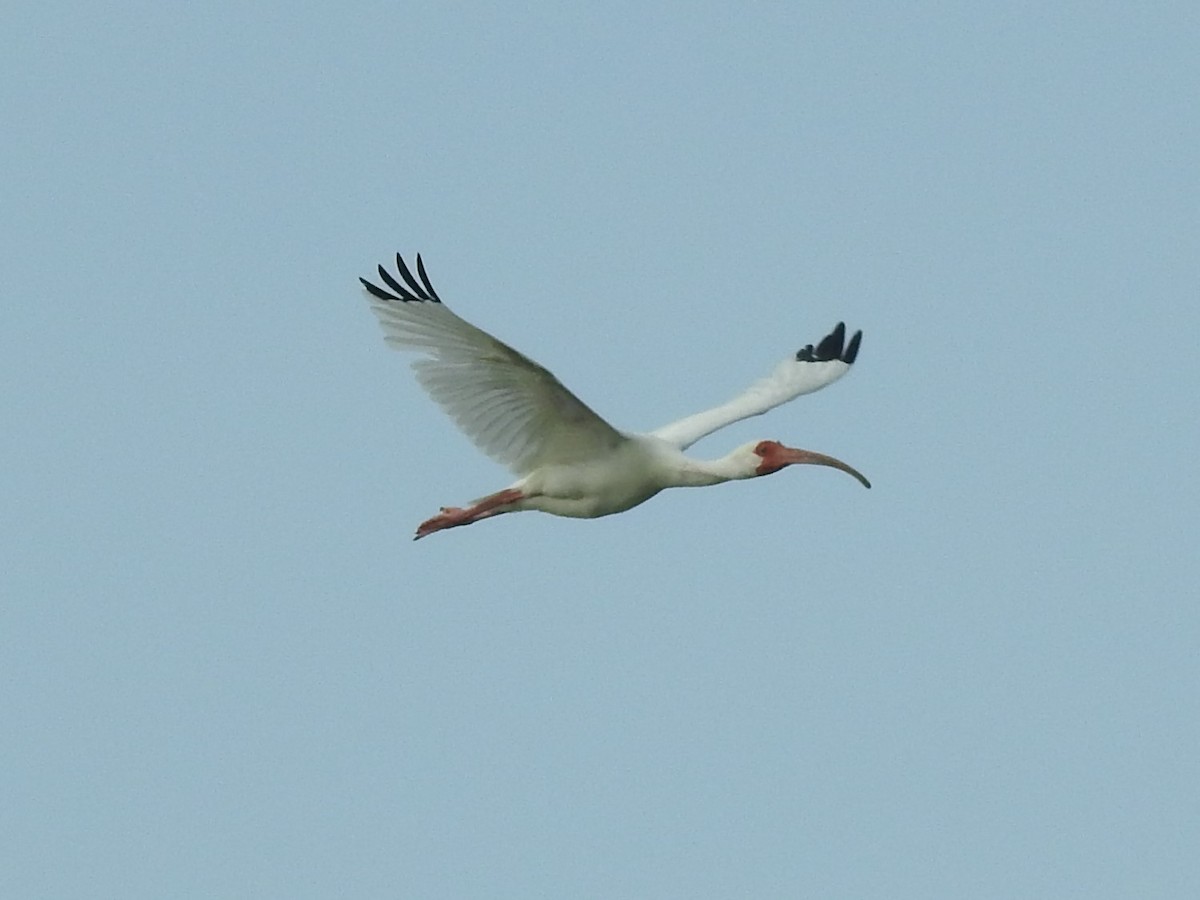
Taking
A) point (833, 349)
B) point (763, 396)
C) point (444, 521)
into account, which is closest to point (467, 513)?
point (444, 521)

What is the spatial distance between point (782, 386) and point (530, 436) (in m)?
5.14

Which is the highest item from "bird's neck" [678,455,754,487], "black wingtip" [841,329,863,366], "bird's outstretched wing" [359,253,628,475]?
"black wingtip" [841,329,863,366]

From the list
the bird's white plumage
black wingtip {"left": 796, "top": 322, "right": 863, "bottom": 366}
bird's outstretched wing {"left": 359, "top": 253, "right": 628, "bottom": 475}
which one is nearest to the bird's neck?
bird's outstretched wing {"left": 359, "top": 253, "right": 628, "bottom": 475}

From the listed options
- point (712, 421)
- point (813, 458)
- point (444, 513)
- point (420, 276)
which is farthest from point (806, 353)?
point (420, 276)

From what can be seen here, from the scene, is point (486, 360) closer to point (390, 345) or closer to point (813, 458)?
point (390, 345)

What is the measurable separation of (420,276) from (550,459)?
2.40 metres

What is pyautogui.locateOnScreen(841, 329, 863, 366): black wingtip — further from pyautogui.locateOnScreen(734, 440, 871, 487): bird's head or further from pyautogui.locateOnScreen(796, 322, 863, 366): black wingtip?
pyautogui.locateOnScreen(734, 440, 871, 487): bird's head

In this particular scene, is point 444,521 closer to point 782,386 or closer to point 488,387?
point 488,387

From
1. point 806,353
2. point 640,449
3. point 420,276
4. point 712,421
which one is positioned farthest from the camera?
point 806,353

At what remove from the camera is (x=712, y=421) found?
75.2ft

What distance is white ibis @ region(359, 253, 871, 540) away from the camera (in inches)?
725

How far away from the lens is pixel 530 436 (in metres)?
19.5

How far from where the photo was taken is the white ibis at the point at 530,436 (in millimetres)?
18406

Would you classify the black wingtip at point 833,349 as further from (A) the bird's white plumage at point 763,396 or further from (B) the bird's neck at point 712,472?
(B) the bird's neck at point 712,472
